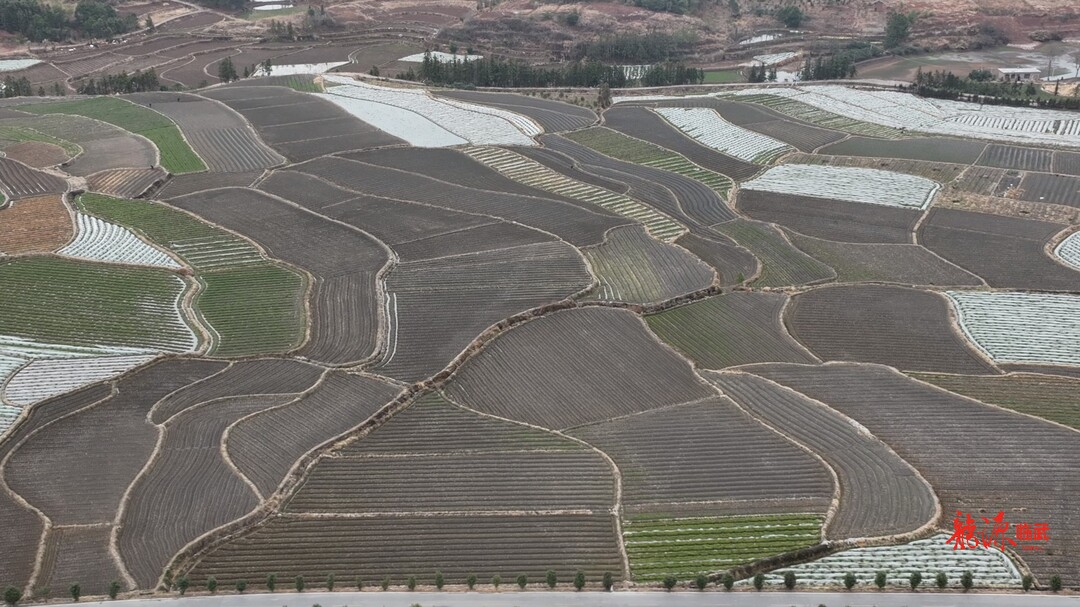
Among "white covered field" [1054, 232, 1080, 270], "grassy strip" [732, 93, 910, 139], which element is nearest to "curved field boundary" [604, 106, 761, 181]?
"grassy strip" [732, 93, 910, 139]

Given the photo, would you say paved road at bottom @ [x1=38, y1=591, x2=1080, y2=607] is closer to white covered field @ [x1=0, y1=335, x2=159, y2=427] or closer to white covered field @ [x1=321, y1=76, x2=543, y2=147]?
white covered field @ [x1=0, y1=335, x2=159, y2=427]

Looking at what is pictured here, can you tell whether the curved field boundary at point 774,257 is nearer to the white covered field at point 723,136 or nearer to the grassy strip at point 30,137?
the white covered field at point 723,136

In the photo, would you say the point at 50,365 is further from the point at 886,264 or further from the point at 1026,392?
the point at 886,264

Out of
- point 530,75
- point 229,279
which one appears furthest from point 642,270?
point 530,75

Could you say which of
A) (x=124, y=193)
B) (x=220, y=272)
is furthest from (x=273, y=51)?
(x=220, y=272)

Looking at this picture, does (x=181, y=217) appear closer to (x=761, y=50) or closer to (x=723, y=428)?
(x=723, y=428)
